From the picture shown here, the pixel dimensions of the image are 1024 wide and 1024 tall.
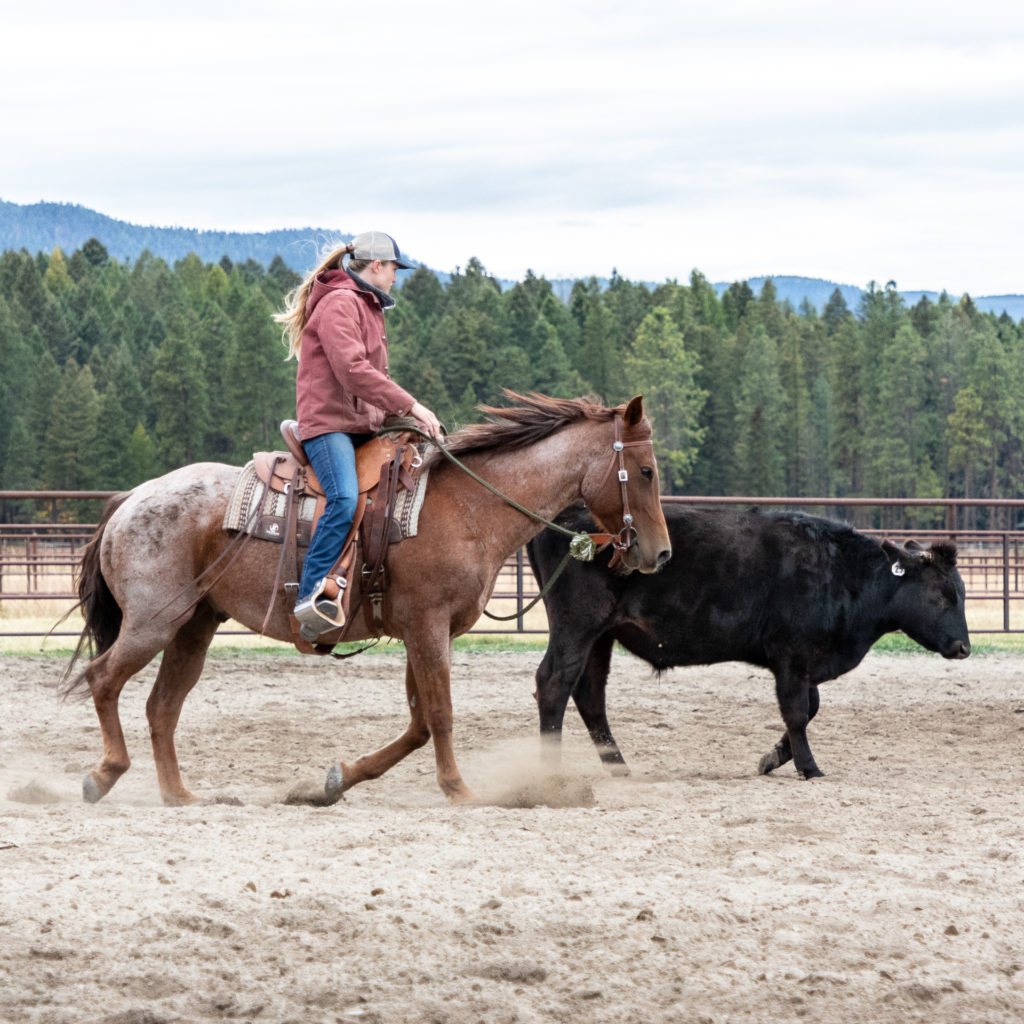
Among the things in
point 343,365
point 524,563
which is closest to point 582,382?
point 524,563

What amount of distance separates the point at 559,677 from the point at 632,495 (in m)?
1.33

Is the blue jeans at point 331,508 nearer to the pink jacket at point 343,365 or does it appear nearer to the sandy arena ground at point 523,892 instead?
the pink jacket at point 343,365

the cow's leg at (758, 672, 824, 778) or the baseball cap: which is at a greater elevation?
the baseball cap

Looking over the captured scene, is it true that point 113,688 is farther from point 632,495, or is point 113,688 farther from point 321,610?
point 632,495

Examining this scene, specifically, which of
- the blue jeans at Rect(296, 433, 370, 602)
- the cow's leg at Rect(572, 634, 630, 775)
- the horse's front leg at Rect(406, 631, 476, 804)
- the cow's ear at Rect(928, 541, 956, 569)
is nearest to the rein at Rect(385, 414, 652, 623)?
the blue jeans at Rect(296, 433, 370, 602)

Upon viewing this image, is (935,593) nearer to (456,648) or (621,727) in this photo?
(621,727)

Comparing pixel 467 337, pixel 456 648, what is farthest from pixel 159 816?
pixel 467 337

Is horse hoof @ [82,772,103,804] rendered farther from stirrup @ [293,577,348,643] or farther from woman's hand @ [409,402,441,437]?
woman's hand @ [409,402,441,437]

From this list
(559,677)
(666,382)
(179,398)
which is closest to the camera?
(559,677)

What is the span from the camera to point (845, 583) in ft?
22.7

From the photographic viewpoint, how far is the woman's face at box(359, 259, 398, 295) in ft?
18.7

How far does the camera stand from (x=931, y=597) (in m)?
7.16

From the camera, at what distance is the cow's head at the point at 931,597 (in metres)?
7.12

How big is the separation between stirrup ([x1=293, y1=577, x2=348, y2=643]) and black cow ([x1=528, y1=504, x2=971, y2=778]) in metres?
1.53
